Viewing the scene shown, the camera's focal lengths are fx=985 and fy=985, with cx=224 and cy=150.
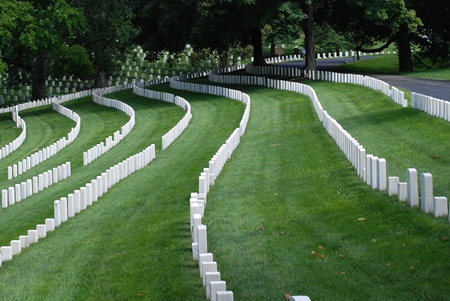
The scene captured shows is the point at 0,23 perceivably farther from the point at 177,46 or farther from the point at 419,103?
the point at 419,103

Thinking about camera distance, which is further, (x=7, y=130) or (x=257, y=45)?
(x=257, y=45)

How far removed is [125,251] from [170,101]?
4311 centimetres

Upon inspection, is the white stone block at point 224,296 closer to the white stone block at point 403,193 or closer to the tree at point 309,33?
the white stone block at point 403,193

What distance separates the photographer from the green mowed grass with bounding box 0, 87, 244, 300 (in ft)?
44.9

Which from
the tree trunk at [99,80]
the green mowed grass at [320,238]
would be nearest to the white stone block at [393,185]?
the green mowed grass at [320,238]

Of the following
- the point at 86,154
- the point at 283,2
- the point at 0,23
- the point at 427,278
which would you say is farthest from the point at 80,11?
the point at 427,278

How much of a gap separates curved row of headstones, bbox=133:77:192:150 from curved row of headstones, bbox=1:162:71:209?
699cm

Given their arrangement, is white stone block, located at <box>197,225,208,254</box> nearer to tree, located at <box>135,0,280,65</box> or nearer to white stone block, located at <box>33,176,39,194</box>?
white stone block, located at <box>33,176,39,194</box>

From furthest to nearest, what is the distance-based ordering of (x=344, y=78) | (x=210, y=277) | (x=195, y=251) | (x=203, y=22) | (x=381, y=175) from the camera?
(x=203, y=22), (x=344, y=78), (x=381, y=175), (x=195, y=251), (x=210, y=277)

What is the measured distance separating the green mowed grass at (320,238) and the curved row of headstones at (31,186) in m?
5.81

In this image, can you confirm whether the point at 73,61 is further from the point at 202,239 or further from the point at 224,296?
the point at 224,296

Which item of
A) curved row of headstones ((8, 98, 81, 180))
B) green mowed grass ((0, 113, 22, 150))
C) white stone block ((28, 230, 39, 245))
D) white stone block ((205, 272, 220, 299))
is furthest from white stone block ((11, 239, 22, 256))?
green mowed grass ((0, 113, 22, 150))

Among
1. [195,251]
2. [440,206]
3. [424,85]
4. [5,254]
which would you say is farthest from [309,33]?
[195,251]

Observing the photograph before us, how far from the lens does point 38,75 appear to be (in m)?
72.3
